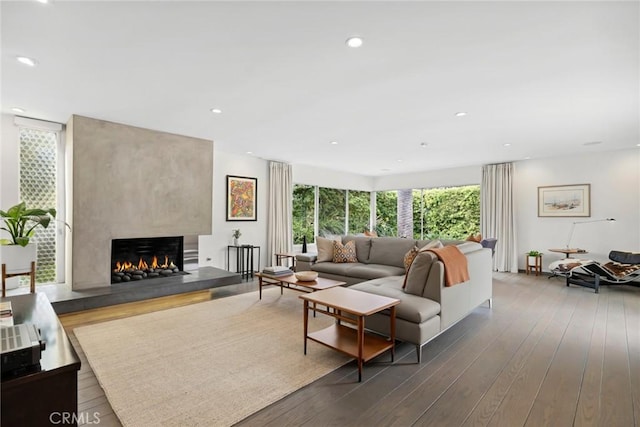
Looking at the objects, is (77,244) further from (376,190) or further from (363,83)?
(376,190)

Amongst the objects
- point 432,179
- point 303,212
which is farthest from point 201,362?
point 432,179

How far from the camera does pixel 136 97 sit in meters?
3.22

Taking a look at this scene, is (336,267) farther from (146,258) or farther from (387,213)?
(387,213)

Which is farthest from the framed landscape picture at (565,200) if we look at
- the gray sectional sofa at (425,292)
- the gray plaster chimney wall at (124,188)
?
the gray plaster chimney wall at (124,188)

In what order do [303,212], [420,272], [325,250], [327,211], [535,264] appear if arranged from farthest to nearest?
[327,211]
[303,212]
[535,264]
[325,250]
[420,272]

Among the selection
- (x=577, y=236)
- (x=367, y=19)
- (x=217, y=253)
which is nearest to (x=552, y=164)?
(x=577, y=236)

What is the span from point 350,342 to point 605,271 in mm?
4936

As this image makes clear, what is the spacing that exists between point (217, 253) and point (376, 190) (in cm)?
541

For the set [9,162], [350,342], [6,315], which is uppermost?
[9,162]

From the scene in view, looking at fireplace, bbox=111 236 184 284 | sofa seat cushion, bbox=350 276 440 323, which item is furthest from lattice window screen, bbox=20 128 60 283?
sofa seat cushion, bbox=350 276 440 323

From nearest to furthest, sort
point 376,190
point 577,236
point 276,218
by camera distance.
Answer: point 577,236, point 276,218, point 376,190

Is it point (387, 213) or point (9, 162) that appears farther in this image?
point (387, 213)

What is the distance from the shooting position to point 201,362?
8.29ft

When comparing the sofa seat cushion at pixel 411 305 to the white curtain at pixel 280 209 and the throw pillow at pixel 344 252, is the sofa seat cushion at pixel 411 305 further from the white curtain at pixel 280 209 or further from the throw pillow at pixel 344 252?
the white curtain at pixel 280 209
